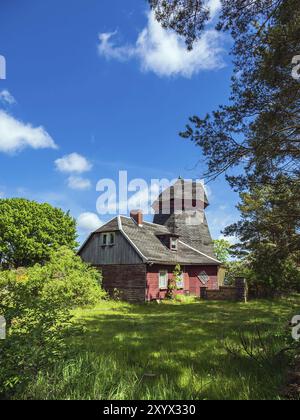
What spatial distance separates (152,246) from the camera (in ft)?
88.1

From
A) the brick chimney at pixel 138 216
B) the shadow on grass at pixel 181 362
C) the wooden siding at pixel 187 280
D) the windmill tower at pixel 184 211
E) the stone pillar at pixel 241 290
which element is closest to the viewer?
the shadow on grass at pixel 181 362

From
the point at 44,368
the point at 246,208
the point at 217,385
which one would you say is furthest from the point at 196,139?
the point at 246,208

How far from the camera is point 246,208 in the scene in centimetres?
2528

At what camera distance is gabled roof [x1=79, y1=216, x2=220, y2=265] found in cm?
2515

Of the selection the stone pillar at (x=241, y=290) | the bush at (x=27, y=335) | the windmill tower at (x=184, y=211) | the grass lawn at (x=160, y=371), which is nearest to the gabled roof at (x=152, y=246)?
the windmill tower at (x=184, y=211)

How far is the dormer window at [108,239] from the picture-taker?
26.4 m

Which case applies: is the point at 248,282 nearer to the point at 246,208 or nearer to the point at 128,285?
the point at 246,208

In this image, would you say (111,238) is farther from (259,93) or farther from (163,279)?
(259,93)

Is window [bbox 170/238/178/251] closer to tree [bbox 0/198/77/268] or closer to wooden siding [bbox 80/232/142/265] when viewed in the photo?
wooden siding [bbox 80/232/142/265]

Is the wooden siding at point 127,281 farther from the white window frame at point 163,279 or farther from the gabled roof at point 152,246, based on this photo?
the white window frame at point 163,279

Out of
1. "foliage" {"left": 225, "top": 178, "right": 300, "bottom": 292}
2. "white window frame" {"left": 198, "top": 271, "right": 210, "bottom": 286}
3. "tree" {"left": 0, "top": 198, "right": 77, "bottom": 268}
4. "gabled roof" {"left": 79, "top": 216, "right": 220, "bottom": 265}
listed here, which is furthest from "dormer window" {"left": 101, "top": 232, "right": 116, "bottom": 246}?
"tree" {"left": 0, "top": 198, "right": 77, "bottom": 268}

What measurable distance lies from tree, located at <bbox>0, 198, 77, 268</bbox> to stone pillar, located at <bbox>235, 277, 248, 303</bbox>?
26.6m

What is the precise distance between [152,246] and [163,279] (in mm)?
2810

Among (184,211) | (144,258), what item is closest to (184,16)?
(144,258)
